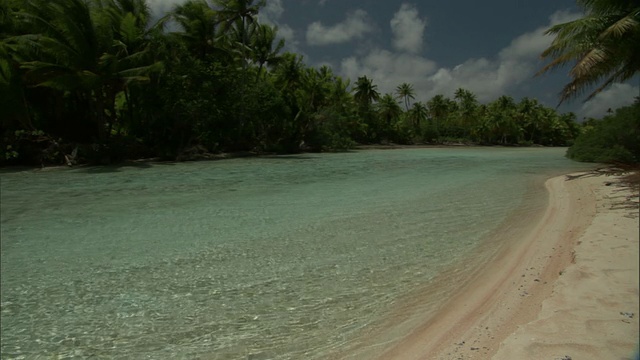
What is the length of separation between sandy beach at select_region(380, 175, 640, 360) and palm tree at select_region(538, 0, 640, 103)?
671 centimetres

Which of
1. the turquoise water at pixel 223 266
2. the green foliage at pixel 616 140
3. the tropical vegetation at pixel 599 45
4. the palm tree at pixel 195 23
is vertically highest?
the palm tree at pixel 195 23

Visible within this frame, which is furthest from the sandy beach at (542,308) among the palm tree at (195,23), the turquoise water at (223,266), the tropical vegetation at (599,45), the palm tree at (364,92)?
the palm tree at (364,92)

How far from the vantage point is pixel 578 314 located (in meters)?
3.21

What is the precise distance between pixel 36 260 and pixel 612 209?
10.2 metres

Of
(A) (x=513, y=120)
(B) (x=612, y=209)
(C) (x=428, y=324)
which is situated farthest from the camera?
(A) (x=513, y=120)

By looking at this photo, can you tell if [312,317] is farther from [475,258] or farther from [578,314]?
[475,258]

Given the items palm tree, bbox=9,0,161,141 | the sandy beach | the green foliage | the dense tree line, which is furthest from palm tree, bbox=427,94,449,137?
the sandy beach

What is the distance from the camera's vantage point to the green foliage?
19.2 m

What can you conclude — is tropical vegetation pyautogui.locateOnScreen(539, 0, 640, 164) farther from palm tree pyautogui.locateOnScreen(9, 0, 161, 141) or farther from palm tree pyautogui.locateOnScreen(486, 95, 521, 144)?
palm tree pyautogui.locateOnScreen(486, 95, 521, 144)

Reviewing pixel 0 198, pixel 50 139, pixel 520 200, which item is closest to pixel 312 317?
pixel 520 200

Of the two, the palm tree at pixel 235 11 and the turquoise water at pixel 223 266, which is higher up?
the palm tree at pixel 235 11

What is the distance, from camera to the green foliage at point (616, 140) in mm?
19250

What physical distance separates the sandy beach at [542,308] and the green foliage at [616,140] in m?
15.8

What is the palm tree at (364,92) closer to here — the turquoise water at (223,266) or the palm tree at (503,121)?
the palm tree at (503,121)
